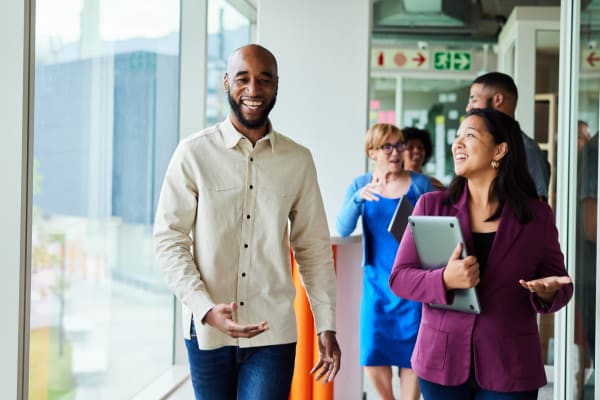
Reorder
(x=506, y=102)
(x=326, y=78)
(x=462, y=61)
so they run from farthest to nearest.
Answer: (x=462, y=61) < (x=326, y=78) < (x=506, y=102)

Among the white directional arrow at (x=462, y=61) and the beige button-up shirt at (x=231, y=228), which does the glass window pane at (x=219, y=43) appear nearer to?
the beige button-up shirt at (x=231, y=228)

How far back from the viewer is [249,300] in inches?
97.3

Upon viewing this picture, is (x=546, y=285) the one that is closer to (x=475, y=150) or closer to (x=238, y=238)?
(x=475, y=150)

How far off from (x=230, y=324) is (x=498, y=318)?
824 millimetres

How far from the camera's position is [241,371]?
251 cm

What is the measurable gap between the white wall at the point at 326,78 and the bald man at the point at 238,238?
107 inches

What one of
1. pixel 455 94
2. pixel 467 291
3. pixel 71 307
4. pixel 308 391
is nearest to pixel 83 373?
pixel 71 307

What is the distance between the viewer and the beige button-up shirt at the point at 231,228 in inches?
96.7

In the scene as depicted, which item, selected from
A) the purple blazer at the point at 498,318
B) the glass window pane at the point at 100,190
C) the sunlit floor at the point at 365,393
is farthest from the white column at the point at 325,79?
the purple blazer at the point at 498,318

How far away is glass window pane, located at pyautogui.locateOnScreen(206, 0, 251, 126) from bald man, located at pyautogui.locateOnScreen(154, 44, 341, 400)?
3.75m

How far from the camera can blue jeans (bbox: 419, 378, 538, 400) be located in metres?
2.51

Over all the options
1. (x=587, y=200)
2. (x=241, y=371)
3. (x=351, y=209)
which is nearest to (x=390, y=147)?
(x=351, y=209)

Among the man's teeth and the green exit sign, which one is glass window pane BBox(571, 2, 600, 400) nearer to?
the man's teeth

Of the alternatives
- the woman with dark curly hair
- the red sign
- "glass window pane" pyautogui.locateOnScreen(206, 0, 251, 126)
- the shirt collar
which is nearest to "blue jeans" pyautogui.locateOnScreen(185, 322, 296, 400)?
the shirt collar
